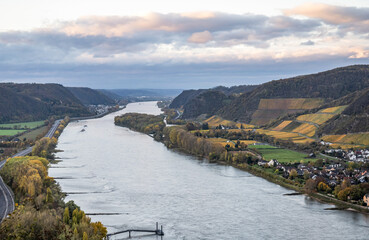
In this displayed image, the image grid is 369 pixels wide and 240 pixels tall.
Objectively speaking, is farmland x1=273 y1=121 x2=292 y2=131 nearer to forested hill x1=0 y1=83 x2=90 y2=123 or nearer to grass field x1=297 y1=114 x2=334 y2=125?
grass field x1=297 y1=114 x2=334 y2=125

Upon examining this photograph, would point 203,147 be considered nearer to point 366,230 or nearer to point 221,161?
point 221,161

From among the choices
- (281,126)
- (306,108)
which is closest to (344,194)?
(281,126)

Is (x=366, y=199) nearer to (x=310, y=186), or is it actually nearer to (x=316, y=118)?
(x=310, y=186)

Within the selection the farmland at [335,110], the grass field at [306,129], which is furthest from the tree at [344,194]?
the farmland at [335,110]

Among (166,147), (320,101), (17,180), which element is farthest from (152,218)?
(320,101)

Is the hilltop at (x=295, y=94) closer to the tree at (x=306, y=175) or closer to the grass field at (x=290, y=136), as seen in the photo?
the grass field at (x=290, y=136)

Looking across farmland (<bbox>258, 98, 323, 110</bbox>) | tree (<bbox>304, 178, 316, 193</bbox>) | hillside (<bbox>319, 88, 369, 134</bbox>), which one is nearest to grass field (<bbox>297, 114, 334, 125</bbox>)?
hillside (<bbox>319, 88, 369, 134</bbox>)

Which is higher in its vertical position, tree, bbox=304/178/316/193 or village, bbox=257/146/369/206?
village, bbox=257/146/369/206
